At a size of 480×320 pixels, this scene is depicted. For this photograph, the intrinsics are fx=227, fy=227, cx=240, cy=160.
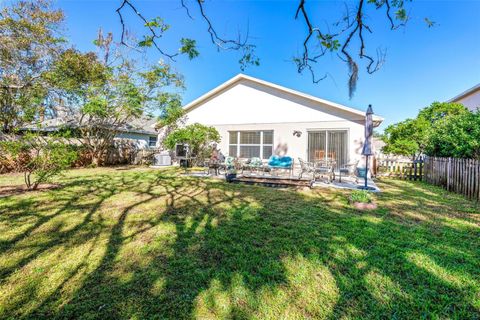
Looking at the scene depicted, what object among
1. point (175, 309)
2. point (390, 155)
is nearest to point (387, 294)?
point (175, 309)

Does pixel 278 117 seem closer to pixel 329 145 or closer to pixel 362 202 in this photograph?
pixel 329 145

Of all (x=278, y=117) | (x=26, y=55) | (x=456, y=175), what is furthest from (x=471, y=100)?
(x=26, y=55)

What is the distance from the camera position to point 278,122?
13.0 m

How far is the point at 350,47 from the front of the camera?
3.68 metres

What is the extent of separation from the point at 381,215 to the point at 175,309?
469 centimetres

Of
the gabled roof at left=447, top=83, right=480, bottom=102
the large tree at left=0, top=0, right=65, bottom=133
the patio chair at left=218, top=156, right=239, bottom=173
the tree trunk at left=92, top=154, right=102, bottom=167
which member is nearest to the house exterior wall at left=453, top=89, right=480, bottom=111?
the gabled roof at left=447, top=83, right=480, bottom=102

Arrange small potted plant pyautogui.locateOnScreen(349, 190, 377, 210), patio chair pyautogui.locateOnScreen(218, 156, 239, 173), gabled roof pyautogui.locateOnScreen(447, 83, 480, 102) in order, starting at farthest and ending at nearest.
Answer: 1. gabled roof pyautogui.locateOnScreen(447, 83, 480, 102)
2. patio chair pyautogui.locateOnScreen(218, 156, 239, 173)
3. small potted plant pyautogui.locateOnScreen(349, 190, 377, 210)

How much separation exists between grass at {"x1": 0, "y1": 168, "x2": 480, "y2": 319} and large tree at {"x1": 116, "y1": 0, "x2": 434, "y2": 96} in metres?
2.61

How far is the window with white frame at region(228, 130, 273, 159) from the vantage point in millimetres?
13455

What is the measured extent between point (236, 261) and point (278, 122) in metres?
10.9

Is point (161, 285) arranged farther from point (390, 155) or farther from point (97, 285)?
point (390, 155)

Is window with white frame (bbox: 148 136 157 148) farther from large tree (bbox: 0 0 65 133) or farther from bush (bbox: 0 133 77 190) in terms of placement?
bush (bbox: 0 133 77 190)

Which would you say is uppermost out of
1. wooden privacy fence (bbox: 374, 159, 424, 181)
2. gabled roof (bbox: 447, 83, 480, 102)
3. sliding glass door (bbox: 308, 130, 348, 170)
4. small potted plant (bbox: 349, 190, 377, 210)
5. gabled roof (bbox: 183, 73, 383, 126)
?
gabled roof (bbox: 447, 83, 480, 102)

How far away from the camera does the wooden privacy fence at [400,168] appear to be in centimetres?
1076
